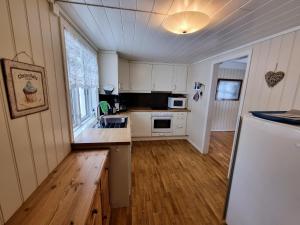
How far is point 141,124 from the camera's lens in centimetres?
383

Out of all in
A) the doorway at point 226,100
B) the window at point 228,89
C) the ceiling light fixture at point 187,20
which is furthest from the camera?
the window at point 228,89

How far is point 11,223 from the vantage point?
2.34 feet

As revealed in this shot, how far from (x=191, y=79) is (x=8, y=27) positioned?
3.78 m

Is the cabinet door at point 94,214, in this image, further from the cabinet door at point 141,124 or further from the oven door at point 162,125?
the oven door at point 162,125

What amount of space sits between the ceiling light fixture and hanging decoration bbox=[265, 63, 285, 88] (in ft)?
3.94

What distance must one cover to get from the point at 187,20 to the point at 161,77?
2901 millimetres

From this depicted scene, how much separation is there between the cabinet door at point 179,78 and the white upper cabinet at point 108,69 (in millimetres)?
1813

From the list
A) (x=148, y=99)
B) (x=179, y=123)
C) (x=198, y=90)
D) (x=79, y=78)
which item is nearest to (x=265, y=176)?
(x=79, y=78)

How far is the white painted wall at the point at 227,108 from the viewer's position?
4.59 m

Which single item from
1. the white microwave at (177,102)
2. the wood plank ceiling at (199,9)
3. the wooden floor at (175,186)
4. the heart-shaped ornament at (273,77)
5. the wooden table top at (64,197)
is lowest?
the wooden floor at (175,186)

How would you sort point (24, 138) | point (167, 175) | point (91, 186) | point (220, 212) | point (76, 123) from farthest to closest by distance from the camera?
point (167, 175)
point (76, 123)
point (220, 212)
point (91, 186)
point (24, 138)

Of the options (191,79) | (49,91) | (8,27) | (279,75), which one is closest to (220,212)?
(279,75)

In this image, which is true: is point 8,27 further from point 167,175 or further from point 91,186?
point 167,175

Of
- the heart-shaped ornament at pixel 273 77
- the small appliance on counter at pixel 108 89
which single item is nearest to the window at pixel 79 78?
the small appliance on counter at pixel 108 89
